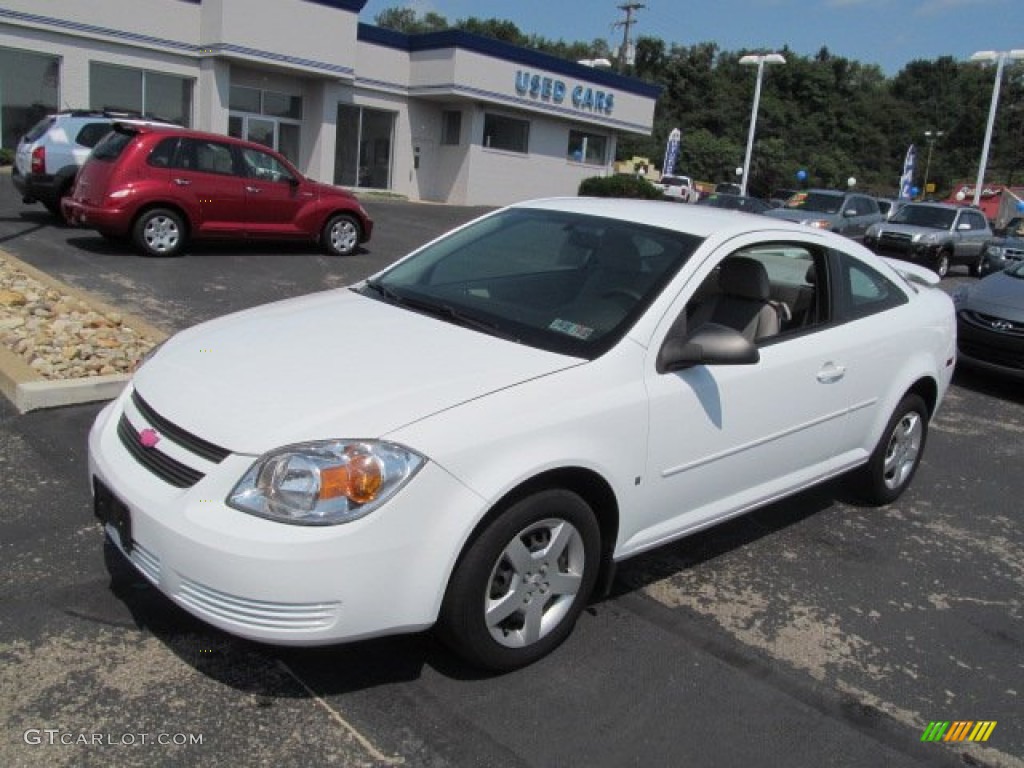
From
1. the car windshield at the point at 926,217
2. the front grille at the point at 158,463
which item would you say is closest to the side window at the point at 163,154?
the front grille at the point at 158,463

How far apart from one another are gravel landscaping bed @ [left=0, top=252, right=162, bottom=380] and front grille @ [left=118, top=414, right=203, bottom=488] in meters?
3.02

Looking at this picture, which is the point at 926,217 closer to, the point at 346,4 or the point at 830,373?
the point at 346,4

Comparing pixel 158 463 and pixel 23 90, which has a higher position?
pixel 23 90

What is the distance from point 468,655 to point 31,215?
13.9 m

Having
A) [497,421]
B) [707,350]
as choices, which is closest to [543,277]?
[707,350]

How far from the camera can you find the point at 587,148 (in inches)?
1280

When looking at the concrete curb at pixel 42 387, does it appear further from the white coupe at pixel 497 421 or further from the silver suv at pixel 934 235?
the silver suv at pixel 934 235

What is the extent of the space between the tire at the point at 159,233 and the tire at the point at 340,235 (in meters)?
2.21

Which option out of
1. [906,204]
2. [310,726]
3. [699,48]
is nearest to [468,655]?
[310,726]

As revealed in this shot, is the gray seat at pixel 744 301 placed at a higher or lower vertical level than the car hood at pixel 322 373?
higher

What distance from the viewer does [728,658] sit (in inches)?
137

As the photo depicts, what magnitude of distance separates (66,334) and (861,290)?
569cm

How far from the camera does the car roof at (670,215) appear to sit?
409cm

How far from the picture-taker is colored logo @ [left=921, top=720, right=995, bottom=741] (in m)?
3.13
